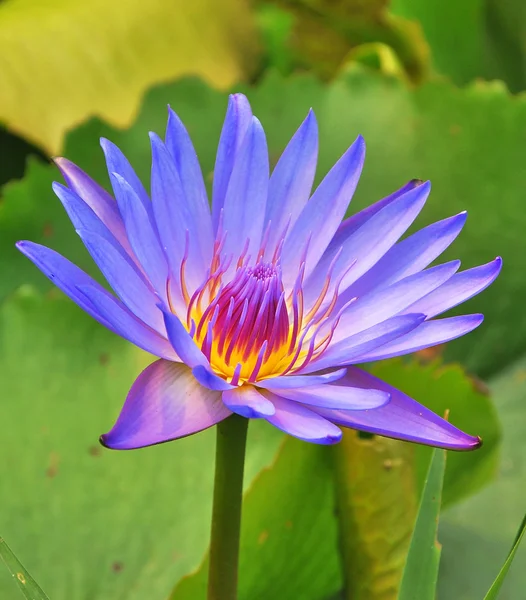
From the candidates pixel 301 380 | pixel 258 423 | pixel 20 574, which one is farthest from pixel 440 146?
pixel 20 574

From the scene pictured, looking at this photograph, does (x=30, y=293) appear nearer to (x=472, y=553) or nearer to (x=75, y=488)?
(x=75, y=488)

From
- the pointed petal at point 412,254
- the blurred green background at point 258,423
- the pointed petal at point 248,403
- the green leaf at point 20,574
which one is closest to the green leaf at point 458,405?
the blurred green background at point 258,423

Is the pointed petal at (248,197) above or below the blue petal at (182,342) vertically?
above

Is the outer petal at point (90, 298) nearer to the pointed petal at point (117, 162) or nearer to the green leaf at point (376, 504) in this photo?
the pointed petal at point (117, 162)

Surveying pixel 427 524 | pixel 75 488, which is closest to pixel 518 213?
pixel 427 524

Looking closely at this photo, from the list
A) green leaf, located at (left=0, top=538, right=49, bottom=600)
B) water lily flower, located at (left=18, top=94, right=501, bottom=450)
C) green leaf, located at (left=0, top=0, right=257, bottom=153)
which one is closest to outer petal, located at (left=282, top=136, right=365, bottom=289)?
water lily flower, located at (left=18, top=94, right=501, bottom=450)

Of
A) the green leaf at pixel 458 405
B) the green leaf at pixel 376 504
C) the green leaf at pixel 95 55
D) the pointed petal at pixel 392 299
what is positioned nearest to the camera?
the pointed petal at pixel 392 299
